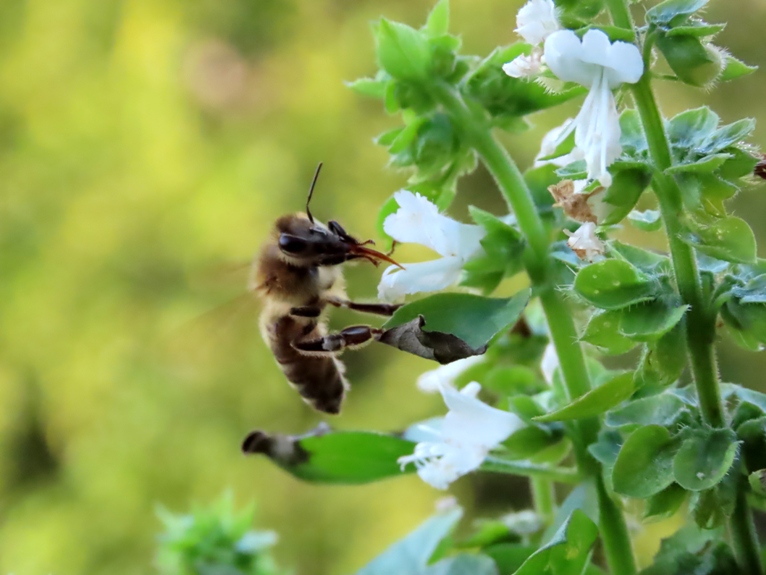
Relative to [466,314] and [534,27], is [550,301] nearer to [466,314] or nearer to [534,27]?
[466,314]

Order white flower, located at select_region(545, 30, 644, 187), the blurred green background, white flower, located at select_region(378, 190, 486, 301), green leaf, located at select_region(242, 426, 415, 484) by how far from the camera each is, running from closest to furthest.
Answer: white flower, located at select_region(545, 30, 644, 187)
white flower, located at select_region(378, 190, 486, 301)
green leaf, located at select_region(242, 426, 415, 484)
the blurred green background

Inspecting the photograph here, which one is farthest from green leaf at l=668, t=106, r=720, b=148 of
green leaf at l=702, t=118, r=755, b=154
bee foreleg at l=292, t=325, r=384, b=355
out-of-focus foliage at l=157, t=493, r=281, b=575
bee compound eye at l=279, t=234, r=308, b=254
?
out-of-focus foliage at l=157, t=493, r=281, b=575

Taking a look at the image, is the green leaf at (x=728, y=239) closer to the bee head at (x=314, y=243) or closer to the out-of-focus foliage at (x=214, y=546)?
the bee head at (x=314, y=243)

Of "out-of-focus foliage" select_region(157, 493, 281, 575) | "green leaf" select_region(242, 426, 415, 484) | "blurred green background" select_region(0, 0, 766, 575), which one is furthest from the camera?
"blurred green background" select_region(0, 0, 766, 575)

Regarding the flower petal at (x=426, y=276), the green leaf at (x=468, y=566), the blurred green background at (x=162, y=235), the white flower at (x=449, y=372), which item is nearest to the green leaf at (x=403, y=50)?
the flower petal at (x=426, y=276)

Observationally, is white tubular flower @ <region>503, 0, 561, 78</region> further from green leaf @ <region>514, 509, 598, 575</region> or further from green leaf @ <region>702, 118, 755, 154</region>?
green leaf @ <region>514, 509, 598, 575</region>
